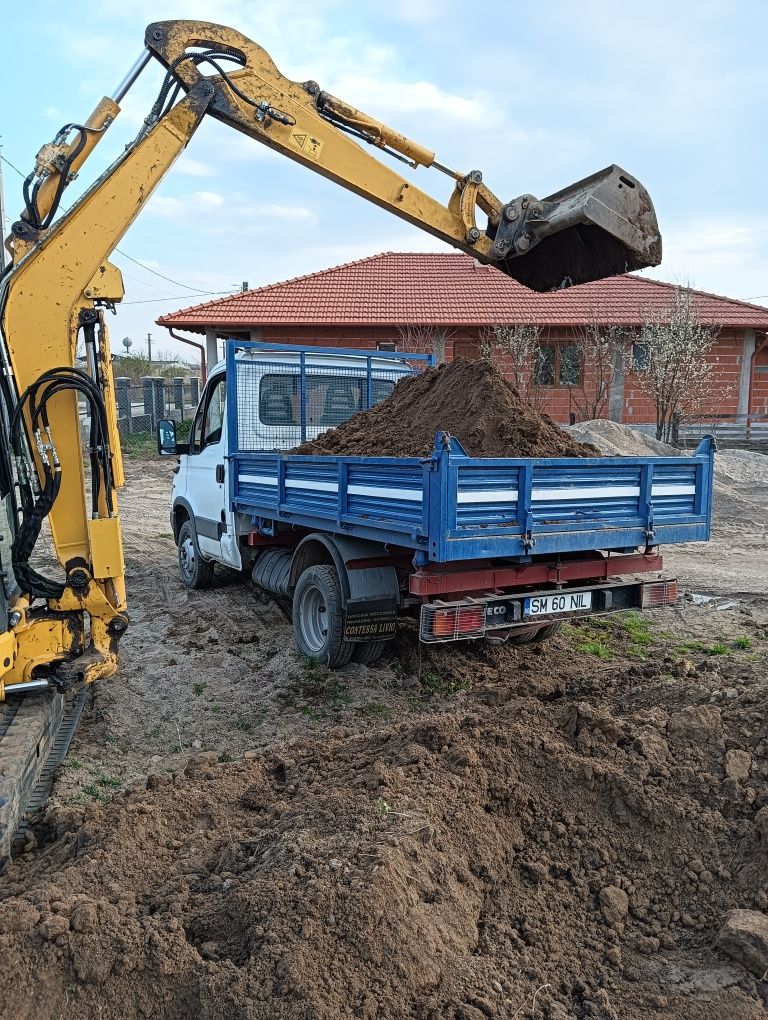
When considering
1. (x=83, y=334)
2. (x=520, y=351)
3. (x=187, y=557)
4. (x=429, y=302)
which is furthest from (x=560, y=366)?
(x=83, y=334)

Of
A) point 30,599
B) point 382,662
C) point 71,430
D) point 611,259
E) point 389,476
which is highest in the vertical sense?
point 611,259

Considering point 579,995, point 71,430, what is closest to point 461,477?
point 71,430

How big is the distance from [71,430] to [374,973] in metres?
3.13

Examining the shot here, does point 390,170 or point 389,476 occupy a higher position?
point 390,170

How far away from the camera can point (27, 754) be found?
3479mm

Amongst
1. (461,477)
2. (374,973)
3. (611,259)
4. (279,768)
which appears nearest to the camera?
(374,973)

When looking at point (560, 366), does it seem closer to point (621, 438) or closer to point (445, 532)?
point (621, 438)

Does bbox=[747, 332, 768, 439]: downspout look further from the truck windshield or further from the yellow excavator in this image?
the yellow excavator

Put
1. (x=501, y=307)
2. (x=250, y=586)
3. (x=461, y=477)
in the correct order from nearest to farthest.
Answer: (x=461, y=477) → (x=250, y=586) → (x=501, y=307)

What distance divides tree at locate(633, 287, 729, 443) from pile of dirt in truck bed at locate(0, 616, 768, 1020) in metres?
14.2

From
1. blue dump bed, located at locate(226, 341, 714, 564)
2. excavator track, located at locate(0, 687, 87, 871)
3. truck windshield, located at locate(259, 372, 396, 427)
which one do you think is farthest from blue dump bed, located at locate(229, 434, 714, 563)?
excavator track, located at locate(0, 687, 87, 871)

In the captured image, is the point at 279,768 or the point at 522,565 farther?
the point at 522,565

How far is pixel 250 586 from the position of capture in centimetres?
811

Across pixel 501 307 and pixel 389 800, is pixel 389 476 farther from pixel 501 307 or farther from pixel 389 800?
pixel 501 307
